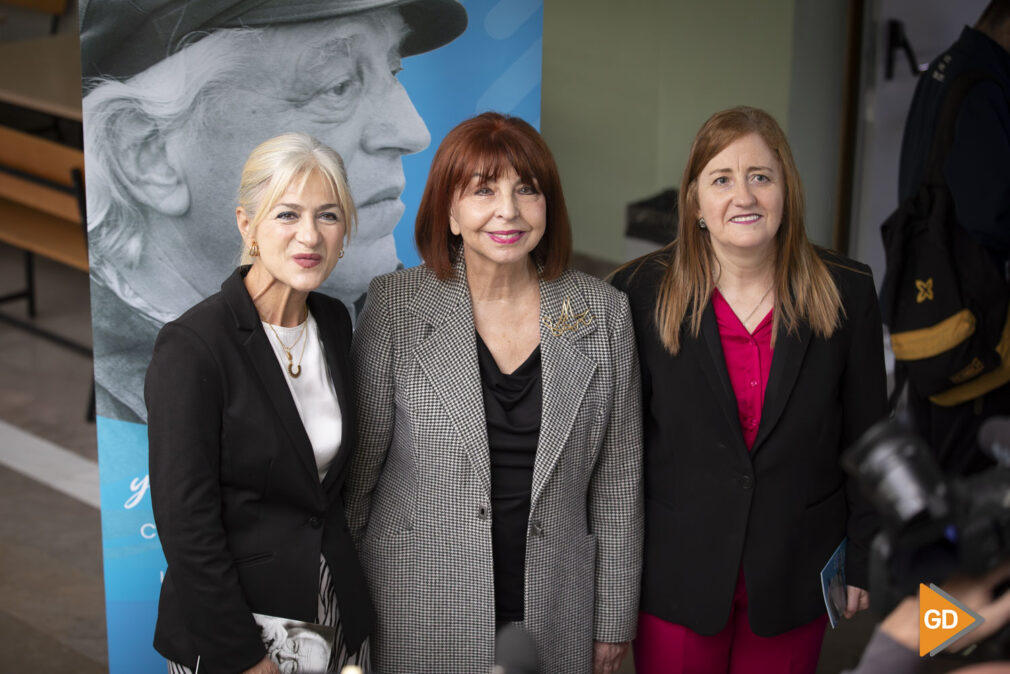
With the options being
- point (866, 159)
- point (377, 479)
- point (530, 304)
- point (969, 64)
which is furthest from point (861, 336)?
point (866, 159)

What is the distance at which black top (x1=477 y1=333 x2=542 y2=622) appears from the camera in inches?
103

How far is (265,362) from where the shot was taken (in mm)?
2332

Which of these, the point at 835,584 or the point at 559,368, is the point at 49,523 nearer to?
the point at 559,368

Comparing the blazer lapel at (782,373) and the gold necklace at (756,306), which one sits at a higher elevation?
the gold necklace at (756,306)

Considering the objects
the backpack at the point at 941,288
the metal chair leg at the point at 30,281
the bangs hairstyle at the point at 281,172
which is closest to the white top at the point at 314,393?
the bangs hairstyle at the point at 281,172

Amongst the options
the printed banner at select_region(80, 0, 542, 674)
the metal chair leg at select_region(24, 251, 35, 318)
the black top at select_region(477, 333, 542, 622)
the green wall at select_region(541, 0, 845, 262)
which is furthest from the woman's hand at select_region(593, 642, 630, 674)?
the metal chair leg at select_region(24, 251, 35, 318)

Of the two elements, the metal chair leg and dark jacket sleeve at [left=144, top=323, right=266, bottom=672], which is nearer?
dark jacket sleeve at [left=144, top=323, right=266, bottom=672]

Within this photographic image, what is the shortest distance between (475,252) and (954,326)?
6.42 ft

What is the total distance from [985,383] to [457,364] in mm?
2316

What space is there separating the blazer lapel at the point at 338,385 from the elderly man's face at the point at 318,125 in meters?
0.72

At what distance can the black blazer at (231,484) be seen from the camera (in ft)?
7.36

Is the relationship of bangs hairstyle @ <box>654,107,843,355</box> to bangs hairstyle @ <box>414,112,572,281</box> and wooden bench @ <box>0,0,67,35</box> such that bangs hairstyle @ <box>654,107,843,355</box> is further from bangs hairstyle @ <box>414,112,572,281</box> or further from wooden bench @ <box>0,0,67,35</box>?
wooden bench @ <box>0,0,67,35</box>

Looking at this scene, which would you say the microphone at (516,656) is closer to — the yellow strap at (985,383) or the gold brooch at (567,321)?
the gold brooch at (567,321)

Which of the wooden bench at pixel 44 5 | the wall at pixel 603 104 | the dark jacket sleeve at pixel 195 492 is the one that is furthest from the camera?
the wooden bench at pixel 44 5
